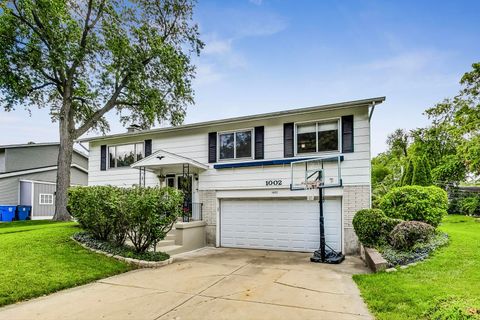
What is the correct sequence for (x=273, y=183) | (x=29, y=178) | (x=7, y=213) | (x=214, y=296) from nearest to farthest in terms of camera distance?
(x=214, y=296), (x=273, y=183), (x=7, y=213), (x=29, y=178)

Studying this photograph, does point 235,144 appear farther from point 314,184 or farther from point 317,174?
point 314,184

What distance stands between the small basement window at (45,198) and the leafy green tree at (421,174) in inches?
922

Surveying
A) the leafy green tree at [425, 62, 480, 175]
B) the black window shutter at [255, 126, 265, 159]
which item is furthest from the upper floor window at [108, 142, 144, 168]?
the leafy green tree at [425, 62, 480, 175]

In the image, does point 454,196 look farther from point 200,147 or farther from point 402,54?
point 200,147

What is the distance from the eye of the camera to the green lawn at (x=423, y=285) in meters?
4.25

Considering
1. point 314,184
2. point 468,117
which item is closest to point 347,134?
point 314,184

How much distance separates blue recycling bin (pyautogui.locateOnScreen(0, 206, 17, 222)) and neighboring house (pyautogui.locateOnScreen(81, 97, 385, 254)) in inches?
460

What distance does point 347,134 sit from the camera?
9523mm

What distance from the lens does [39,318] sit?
Answer: 4328 millimetres

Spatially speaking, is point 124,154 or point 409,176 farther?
point 409,176

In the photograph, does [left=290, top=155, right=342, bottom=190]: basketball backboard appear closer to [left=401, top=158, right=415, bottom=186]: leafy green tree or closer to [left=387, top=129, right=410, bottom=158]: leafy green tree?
[left=401, top=158, right=415, bottom=186]: leafy green tree

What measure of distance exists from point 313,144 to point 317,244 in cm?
342

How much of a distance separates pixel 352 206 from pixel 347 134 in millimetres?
2334

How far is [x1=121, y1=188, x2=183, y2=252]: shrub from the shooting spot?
782 centimetres
